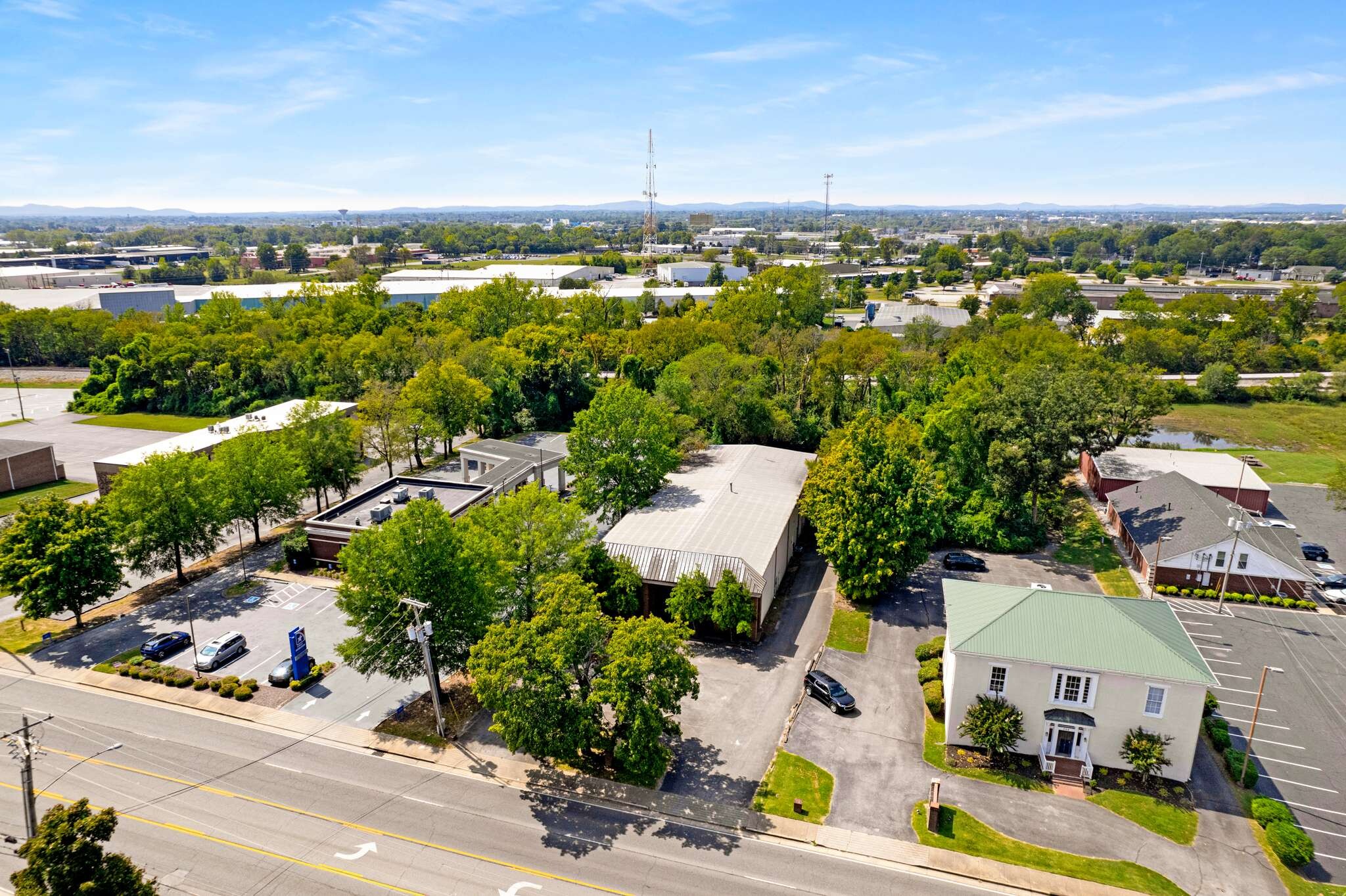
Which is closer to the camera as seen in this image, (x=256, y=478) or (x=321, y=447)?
(x=256, y=478)

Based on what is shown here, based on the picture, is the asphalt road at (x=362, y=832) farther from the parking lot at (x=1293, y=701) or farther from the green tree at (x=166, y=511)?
the parking lot at (x=1293, y=701)

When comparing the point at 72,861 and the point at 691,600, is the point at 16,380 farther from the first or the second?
the point at 72,861

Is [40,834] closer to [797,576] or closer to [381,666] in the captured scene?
[381,666]

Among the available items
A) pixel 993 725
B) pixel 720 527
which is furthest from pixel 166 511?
pixel 993 725

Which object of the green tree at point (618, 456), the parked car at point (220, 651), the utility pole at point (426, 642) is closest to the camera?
Result: the utility pole at point (426, 642)

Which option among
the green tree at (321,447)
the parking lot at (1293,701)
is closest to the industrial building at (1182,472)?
the parking lot at (1293,701)

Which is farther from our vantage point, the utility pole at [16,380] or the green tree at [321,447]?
the utility pole at [16,380]
